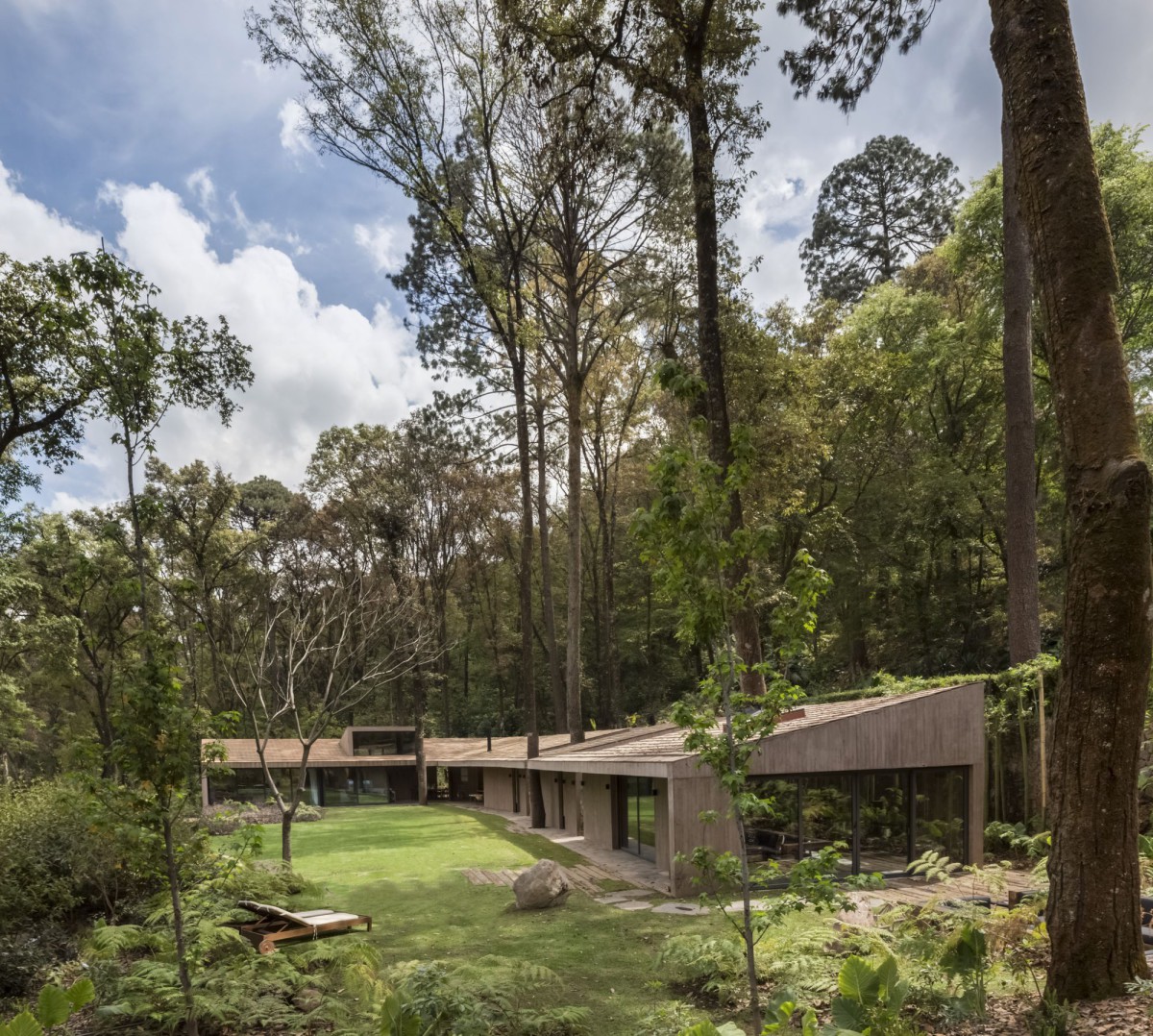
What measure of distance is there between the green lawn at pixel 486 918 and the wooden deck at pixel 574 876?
254mm

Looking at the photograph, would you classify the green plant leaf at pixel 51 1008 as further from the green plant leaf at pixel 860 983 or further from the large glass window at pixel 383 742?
the large glass window at pixel 383 742

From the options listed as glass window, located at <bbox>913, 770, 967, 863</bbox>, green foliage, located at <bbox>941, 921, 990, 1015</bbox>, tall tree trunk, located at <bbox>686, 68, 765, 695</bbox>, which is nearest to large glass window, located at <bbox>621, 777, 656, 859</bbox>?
tall tree trunk, located at <bbox>686, 68, 765, 695</bbox>

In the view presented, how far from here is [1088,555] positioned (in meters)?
4.65

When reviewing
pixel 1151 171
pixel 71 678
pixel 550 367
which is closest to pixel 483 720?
pixel 71 678

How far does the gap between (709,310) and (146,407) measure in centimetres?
809

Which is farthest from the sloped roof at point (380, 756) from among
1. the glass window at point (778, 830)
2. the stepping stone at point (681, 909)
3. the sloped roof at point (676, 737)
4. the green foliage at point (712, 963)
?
the green foliage at point (712, 963)

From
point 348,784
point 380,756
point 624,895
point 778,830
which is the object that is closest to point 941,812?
point 778,830

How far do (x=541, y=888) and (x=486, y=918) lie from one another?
2.77ft

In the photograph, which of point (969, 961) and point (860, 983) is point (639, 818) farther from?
point (860, 983)

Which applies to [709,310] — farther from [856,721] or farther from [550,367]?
[550,367]

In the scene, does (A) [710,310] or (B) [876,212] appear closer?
(A) [710,310]

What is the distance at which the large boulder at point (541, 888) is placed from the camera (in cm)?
1073

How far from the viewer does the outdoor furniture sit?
8.42 meters

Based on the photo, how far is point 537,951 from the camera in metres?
8.75
